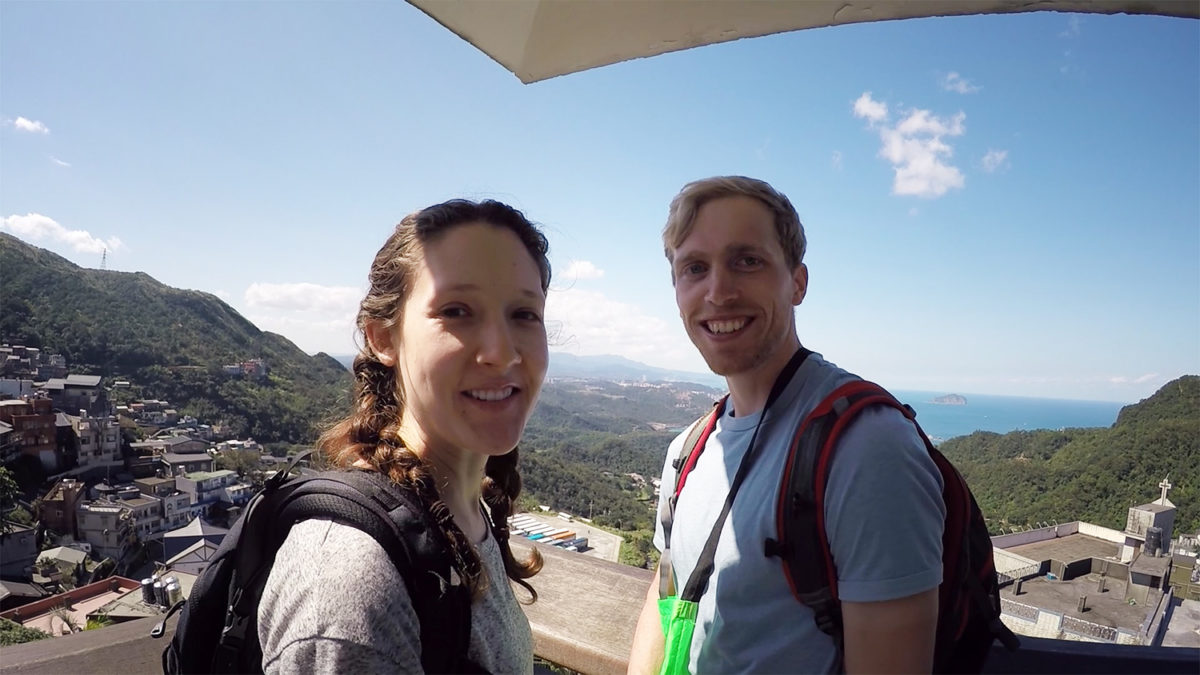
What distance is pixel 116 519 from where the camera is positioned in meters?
3.88

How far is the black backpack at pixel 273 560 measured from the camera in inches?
27.7

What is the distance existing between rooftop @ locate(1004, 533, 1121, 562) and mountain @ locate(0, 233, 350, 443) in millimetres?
4899

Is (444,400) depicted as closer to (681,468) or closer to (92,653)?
(681,468)

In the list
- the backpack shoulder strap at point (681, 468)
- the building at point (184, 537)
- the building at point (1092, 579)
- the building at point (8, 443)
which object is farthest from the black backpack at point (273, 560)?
the building at point (8, 443)

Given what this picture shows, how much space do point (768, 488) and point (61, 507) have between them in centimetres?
463

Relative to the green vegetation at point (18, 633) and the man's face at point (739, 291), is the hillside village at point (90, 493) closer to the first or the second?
the green vegetation at point (18, 633)

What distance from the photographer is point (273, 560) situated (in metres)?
0.72

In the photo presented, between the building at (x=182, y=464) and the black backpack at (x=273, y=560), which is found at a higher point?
the black backpack at (x=273, y=560)

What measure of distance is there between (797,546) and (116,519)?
4903 millimetres

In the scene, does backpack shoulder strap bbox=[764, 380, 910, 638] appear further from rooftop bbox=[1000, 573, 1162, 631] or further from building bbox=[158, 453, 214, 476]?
building bbox=[158, 453, 214, 476]

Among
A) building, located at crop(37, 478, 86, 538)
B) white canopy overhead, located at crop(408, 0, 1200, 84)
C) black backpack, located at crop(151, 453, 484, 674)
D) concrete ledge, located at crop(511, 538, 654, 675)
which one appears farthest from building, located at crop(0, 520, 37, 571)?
white canopy overhead, located at crop(408, 0, 1200, 84)

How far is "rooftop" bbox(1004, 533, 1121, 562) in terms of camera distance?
9.77ft

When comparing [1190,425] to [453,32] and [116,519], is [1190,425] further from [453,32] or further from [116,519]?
[116,519]

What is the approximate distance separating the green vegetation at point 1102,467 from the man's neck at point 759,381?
1.95m
